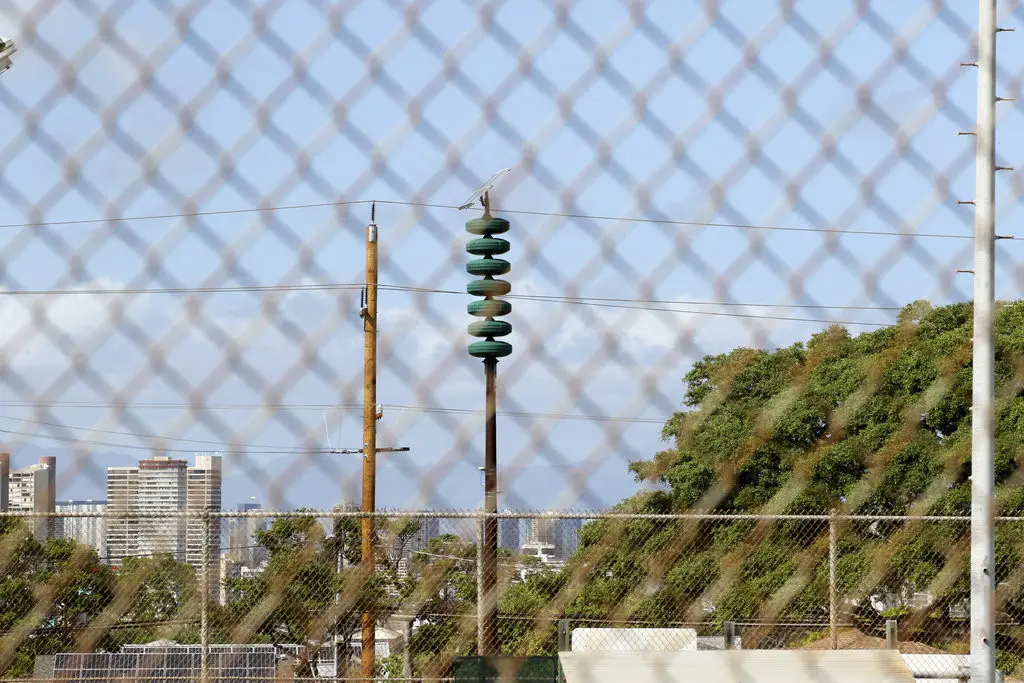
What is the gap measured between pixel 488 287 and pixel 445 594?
2.76 metres

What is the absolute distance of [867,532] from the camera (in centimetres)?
723

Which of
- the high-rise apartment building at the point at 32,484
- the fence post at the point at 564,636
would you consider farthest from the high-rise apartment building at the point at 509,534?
the fence post at the point at 564,636

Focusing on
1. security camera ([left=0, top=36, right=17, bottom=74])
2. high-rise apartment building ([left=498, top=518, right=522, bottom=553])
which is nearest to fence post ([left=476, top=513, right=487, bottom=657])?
high-rise apartment building ([left=498, top=518, right=522, bottom=553])

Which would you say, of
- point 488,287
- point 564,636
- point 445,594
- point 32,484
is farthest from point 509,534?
point 564,636

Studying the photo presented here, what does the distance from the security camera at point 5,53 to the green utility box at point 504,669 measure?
328 centimetres

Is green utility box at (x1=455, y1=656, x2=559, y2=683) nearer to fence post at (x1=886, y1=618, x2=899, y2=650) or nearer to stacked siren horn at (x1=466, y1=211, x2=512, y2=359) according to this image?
fence post at (x1=886, y1=618, x2=899, y2=650)

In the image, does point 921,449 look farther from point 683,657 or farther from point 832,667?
point 683,657

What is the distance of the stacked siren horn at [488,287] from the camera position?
4.57 feet

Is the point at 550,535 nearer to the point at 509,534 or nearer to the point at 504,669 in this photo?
the point at 509,534

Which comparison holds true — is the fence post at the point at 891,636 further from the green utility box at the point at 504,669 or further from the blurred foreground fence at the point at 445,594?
the green utility box at the point at 504,669

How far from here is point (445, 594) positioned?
4.00 metres

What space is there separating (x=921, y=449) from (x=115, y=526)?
1144 centimetres

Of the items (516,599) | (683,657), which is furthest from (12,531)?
(516,599)

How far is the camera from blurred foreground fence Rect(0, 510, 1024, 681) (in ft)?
6.89
